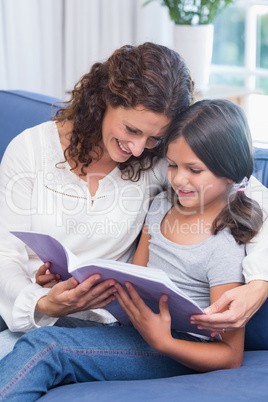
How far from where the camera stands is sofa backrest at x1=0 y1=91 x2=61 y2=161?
6.49 feet

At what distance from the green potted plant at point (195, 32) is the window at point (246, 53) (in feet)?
1.20

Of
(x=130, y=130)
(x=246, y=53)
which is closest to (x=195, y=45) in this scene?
(x=246, y=53)

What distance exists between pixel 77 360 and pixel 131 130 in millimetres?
560

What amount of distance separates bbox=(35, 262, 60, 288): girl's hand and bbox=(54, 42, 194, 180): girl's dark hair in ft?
1.06

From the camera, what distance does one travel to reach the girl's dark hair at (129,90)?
1394 millimetres

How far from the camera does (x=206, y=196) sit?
→ 146 centimetres

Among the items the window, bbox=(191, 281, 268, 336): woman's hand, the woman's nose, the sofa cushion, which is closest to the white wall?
the window

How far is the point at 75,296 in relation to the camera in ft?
4.23

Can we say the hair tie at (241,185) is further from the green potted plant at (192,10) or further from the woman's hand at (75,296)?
the green potted plant at (192,10)

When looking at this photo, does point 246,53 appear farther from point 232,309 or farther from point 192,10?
point 232,309

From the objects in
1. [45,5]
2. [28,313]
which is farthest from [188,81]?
[45,5]

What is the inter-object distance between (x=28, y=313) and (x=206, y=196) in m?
0.53

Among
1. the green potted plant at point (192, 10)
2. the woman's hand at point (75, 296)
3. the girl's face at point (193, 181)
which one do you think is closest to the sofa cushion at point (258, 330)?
the girl's face at point (193, 181)

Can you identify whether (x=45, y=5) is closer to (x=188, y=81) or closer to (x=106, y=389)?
(x=188, y=81)
